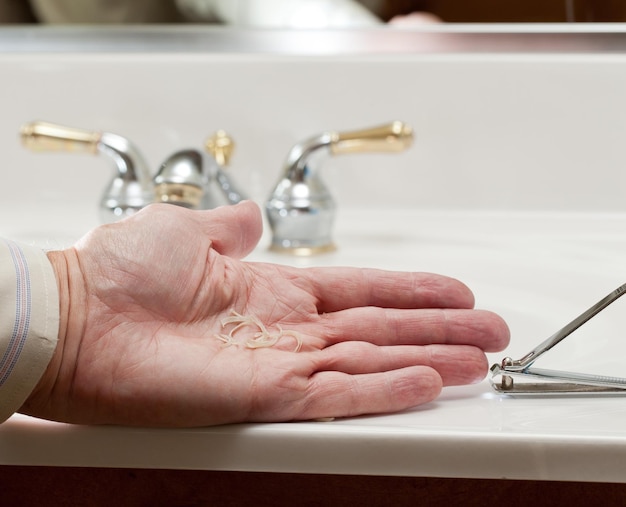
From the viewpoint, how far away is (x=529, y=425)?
0.35 m

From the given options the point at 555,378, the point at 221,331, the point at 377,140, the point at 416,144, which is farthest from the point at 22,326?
the point at 416,144

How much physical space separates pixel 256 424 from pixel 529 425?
12cm

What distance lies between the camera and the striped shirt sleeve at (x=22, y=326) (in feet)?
1.24

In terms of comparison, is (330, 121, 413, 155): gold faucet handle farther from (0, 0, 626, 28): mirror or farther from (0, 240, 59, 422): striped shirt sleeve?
(0, 240, 59, 422): striped shirt sleeve

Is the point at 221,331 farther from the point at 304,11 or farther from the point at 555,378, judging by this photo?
the point at 304,11

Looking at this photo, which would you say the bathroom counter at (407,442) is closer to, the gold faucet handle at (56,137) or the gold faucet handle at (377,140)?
the gold faucet handle at (377,140)

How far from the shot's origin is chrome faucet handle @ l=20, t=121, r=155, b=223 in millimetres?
691

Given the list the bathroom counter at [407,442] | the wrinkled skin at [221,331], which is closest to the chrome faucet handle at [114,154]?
the wrinkled skin at [221,331]

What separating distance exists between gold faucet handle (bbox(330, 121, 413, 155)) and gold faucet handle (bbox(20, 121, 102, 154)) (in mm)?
205

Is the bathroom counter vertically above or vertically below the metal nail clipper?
below

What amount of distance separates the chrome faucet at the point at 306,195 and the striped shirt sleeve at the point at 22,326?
12.1 inches

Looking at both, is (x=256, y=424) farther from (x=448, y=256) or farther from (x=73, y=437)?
(x=448, y=256)

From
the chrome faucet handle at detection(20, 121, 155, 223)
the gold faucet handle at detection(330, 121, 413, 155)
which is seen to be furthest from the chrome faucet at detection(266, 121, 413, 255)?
the chrome faucet handle at detection(20, 121, 155, 223)

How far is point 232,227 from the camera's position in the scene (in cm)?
49
